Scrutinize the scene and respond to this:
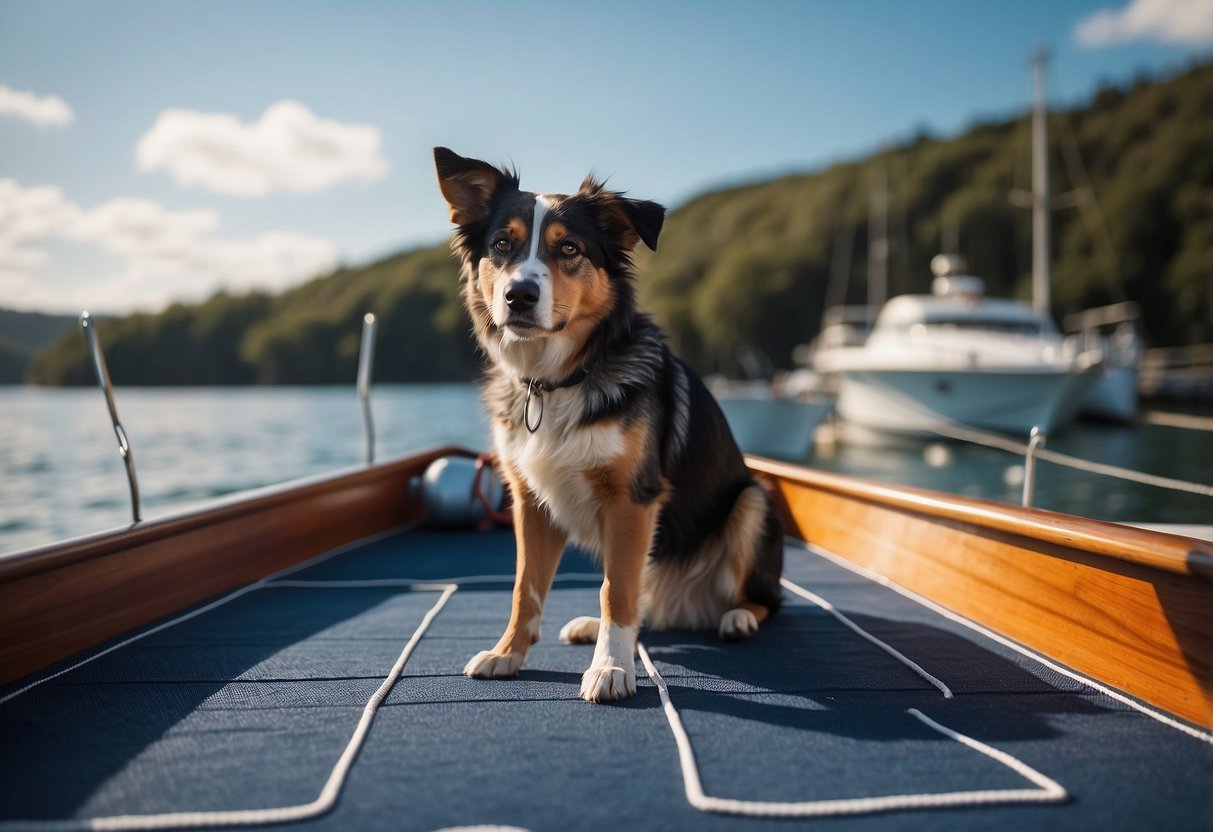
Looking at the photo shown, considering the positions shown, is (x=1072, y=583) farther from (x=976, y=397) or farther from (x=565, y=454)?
(x=976, y=397)

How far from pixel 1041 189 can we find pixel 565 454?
57.6ft

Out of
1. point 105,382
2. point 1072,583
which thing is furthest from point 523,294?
point 1072,583

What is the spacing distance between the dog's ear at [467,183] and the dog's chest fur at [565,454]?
625 mm

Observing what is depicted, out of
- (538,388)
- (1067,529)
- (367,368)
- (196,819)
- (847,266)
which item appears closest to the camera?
(196,819)

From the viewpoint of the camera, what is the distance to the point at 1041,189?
54.3ft

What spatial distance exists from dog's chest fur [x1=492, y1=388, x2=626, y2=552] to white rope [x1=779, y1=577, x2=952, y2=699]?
3.33 ft

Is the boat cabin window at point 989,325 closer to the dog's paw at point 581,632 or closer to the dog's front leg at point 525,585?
the dog's paw at point 581,632

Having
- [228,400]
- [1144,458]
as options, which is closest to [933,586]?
[1144,458]

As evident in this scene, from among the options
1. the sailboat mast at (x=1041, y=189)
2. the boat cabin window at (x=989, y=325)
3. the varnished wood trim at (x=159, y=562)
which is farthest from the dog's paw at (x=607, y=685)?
the sailboat mast at (x=1041, y=189)

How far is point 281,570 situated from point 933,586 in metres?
2.97

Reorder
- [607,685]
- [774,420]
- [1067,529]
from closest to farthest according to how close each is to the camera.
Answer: [607,685] → [1067,529] → [774,420]

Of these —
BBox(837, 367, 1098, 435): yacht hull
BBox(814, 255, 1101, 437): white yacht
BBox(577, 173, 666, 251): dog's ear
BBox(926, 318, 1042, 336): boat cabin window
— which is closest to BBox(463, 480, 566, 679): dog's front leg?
BBox(577, 173, 666, 251): dog's ear

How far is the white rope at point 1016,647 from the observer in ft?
6.31

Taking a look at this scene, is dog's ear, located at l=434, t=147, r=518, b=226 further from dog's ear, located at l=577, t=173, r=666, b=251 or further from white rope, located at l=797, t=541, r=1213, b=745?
white rope, located at l=797, t=541, r=1213, b=745
